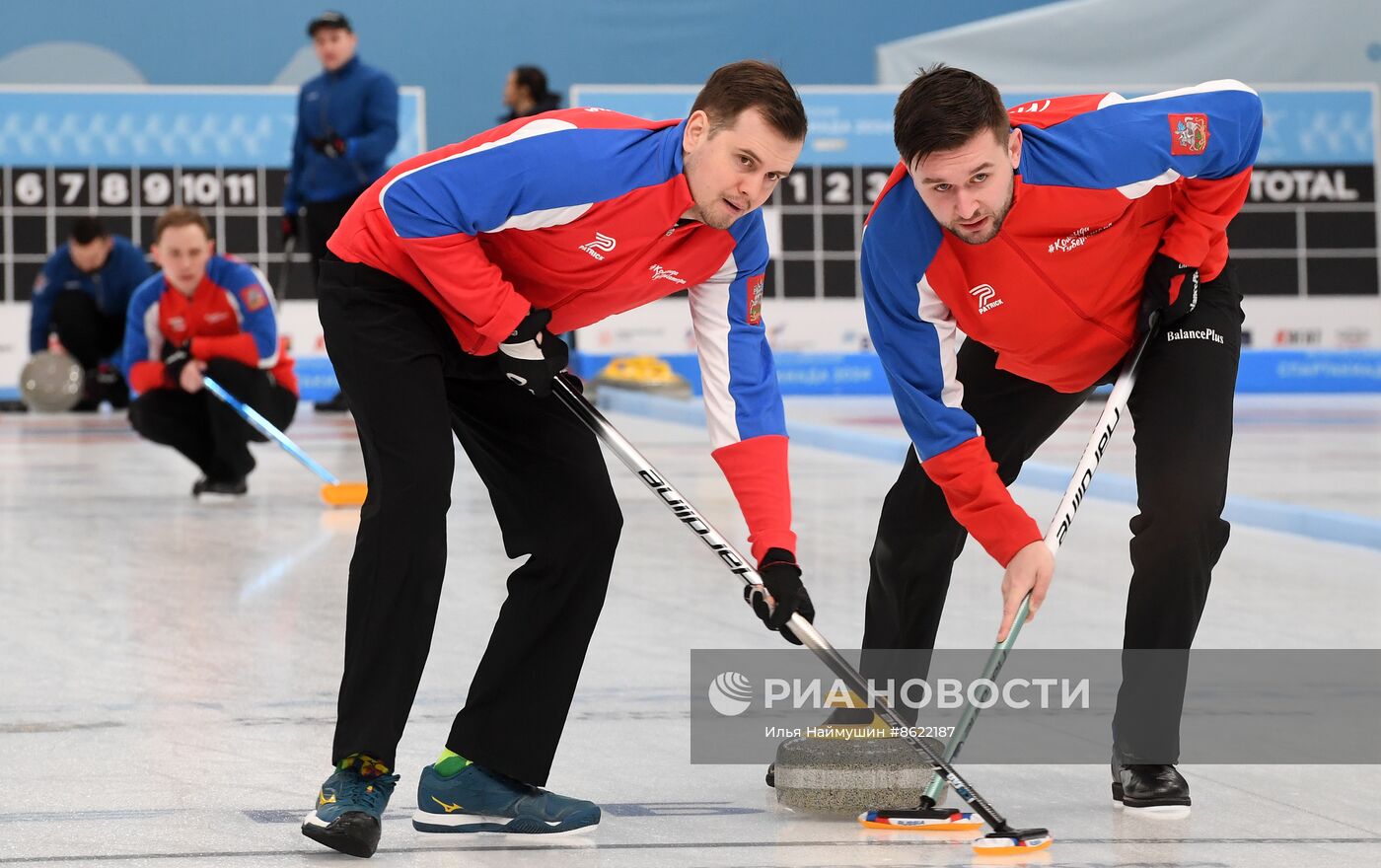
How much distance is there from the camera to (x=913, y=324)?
269 centimetres

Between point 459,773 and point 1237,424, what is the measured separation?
811cm

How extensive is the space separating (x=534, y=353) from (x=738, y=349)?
295 millimetres

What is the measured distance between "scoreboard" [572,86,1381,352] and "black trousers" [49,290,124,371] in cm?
324

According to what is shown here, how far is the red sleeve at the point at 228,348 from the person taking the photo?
21.7 feet

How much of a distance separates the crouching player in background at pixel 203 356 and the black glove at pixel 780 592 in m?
4.36

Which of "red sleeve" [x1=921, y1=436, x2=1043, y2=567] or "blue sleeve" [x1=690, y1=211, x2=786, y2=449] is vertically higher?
"blue sleeve" [x1=690, y1=211, x2=786, y2=449]

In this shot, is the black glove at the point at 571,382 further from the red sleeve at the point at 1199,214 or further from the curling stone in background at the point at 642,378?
the curling stone in background at the point at 642,378

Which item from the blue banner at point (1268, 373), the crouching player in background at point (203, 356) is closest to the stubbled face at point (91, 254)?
the crouching player in background at point (203, 356)

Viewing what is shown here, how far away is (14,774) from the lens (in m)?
2.80

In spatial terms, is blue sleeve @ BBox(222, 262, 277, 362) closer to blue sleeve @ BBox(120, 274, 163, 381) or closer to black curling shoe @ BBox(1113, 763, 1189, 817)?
blue sleeve @ BBox(120, 274, 163, 381)

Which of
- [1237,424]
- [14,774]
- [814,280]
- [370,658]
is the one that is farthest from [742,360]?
[814,280]

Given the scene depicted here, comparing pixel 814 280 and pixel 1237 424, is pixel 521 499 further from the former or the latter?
pixel 814 280

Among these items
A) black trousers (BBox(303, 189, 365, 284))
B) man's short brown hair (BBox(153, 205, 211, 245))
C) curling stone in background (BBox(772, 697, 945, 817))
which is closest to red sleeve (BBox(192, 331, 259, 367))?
man's short brown hair (BBox(153, 205, 211, 245))

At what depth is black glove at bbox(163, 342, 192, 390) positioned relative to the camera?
6586 mm
